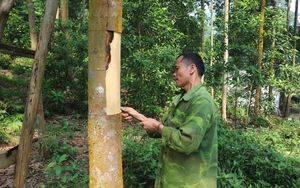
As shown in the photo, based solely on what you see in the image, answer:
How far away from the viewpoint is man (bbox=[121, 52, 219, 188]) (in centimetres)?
153

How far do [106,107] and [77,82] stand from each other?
5.83 m

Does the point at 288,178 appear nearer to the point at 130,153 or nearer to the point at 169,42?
the point at 130,153

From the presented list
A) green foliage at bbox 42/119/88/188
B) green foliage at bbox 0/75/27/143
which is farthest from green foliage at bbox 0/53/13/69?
green foliage at bbox 42/119/88/188

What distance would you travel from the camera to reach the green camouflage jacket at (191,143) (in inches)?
57.3

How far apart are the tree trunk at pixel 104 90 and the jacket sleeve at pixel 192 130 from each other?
317mm

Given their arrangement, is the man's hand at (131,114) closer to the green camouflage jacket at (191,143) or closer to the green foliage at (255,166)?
the green camouflage jacket at (191,143)

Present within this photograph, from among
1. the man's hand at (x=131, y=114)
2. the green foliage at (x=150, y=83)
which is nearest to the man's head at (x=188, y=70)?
the man's hand at (x=131, y=114)

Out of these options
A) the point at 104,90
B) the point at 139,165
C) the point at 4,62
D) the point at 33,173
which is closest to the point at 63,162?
the point at 33,173

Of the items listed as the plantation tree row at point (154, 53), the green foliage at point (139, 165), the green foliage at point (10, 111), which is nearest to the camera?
the green foliage at point (139, 165)

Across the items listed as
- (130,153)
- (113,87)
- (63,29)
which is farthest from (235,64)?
(113,87)

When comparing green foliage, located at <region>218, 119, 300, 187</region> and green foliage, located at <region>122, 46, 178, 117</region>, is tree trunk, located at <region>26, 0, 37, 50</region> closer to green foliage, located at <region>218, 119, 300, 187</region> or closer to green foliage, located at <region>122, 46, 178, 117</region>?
green foliage, located at <region>122, 46, 178, 117</region>

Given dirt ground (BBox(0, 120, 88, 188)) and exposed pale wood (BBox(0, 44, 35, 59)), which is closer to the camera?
exposed pale wood (BBox(0, 44, 35, 59))

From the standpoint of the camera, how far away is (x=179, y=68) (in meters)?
1.68

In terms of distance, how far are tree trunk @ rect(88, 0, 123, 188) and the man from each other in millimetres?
273
